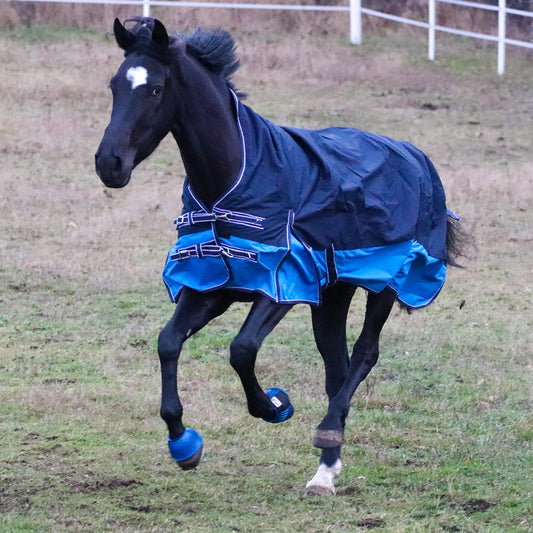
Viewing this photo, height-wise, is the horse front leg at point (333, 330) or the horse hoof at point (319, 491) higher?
the horse front leg at point (333, 330)

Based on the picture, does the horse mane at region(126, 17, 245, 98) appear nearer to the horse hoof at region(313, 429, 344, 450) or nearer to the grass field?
the horse hoof at region(313, 429, 344, 450)

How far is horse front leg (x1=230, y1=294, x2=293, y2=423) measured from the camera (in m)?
4.74

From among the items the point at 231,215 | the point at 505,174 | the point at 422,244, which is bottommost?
the point at 505,174

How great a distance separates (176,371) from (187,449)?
0.35 meters

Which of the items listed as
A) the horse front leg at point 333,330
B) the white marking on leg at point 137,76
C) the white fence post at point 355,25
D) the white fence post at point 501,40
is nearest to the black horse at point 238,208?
the white marking on leg at point 137,76

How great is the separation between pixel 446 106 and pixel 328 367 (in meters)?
11.5

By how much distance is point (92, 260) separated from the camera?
977cm

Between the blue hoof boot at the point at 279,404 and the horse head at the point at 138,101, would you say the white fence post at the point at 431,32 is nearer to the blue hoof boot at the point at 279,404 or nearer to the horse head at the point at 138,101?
the blue hoof boot at the point at 279,404

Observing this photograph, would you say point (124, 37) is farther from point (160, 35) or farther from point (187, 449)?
point (187, 449)

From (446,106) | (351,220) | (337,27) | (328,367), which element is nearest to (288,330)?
(328,367)

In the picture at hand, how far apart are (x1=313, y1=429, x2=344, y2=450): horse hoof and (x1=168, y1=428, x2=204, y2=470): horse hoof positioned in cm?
66

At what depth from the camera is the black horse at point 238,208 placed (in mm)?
4578

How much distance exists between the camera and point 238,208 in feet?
15.6

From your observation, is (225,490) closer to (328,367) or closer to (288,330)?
(328,367)
